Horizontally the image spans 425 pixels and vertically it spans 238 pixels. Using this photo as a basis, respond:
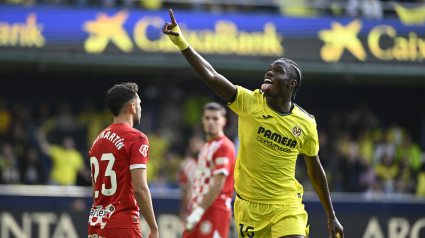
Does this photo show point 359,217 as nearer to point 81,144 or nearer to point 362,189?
point 362,189

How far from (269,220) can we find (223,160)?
253 cm

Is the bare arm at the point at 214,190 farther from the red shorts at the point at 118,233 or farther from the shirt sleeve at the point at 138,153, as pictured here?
the shirt sleeve at the point at 138,153

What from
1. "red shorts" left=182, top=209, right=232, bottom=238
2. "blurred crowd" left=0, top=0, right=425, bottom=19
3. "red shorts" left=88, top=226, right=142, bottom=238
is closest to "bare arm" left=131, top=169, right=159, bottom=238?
"red shorts" left=88, top=226, right=142, bottom=238

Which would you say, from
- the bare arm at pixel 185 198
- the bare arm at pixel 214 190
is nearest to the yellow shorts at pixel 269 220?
the bare arm at pixel 214 190

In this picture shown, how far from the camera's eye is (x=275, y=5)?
1812 cm

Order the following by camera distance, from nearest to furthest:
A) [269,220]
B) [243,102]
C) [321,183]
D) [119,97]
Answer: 1. [119,97]
2. [243,102]
3. [269,220]
4. [321,183]

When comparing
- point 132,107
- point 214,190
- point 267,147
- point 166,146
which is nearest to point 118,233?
point 132,107

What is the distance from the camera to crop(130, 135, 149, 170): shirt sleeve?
6004mm

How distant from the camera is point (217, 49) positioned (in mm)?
17344

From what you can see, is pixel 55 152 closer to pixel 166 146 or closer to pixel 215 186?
pixel 166 146

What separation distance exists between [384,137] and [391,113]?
333cm

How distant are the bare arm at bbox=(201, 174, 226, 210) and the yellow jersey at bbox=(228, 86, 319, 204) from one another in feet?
6.78

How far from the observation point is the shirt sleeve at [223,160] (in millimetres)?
8984

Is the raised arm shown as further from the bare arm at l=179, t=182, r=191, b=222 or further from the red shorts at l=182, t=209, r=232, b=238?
the bare arm at l=179, t=182, r=191, b=222
